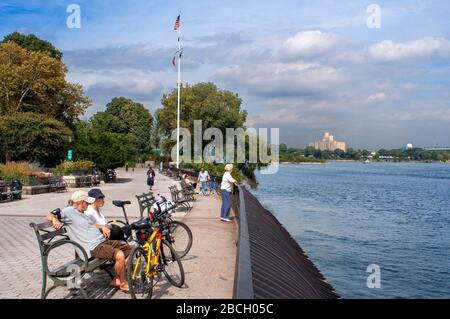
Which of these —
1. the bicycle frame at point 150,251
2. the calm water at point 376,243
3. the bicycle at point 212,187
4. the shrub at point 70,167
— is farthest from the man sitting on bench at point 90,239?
the shrub at point 70,167

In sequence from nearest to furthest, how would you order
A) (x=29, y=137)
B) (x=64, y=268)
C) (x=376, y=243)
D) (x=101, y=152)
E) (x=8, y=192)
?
(x=64, y=268), (x=8, y=192), (x=376, y=243), (x=29, y=137), (x=101, y=152)

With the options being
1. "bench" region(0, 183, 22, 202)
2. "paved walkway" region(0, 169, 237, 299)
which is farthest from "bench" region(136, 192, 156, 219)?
"bench" region(0, 183, 22, 202)

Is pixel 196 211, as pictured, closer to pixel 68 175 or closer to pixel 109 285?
pixel 109 285

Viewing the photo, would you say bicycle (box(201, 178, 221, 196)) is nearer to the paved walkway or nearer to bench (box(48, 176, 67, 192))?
bench (box(48, 176, 67, 192))

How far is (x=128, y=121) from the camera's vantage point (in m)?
105

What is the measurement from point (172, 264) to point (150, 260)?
2.78ft

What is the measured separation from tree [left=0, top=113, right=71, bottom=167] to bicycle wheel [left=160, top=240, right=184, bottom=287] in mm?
32001

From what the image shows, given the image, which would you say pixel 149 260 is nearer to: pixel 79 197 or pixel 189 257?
pixel 79 197

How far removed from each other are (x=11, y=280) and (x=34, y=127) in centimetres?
3159

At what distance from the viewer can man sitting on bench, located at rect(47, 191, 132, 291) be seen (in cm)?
716

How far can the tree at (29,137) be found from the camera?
37.3 metres

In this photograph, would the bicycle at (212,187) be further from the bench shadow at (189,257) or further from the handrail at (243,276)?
the handrail at (243,276)

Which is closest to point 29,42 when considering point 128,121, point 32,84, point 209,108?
point 32,84

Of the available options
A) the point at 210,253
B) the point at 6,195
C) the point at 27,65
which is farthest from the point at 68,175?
the point at 210,253
